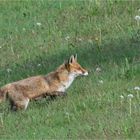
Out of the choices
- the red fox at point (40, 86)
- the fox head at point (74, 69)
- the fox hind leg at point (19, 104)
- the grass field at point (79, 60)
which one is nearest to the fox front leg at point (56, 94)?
Result: the red fox at point (40, 86)

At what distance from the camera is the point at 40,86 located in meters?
13.3

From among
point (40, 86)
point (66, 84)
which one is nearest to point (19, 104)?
point (40, 86)

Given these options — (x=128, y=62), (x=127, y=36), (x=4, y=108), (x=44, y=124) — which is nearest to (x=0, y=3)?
(x=127, y=36)

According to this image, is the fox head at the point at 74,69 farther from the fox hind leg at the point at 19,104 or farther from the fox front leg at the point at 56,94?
the fox hind leg at the point at 19,104

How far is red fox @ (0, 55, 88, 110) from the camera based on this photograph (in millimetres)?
13109

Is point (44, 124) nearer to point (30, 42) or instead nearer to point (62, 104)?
point (62, 104)

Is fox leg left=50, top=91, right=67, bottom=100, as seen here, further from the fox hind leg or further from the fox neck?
the fox hind leg

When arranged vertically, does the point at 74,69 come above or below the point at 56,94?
above

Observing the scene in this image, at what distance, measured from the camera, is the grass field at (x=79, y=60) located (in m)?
11.6

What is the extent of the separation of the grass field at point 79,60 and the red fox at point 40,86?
0.50 ft

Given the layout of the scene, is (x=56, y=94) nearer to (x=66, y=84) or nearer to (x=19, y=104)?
(x=66, y=84)

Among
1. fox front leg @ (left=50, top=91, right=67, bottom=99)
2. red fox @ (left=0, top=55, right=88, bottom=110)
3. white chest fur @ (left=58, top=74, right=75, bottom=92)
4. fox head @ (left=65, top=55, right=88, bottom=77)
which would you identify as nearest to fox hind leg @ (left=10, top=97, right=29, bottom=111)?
red fox @ (left=0, top=55, right=88, bottom=110)

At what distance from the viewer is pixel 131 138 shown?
10734 millimetres

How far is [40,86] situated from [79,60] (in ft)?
8.33
